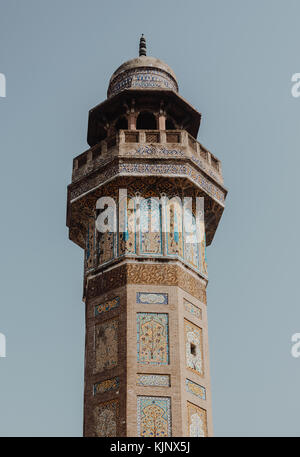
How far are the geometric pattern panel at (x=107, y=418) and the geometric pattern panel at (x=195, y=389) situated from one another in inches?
58.1

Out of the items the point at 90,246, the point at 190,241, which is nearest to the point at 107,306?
the point at 90,246

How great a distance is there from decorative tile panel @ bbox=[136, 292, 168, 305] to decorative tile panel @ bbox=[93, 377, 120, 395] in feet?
5.74

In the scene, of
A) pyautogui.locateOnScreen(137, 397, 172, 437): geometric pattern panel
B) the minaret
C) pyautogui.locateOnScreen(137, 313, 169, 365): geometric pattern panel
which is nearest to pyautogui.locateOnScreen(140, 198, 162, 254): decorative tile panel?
the minaret

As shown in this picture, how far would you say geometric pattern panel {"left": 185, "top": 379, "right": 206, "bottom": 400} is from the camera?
15.0 meters

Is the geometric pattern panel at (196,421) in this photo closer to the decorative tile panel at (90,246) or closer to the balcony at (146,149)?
the decorative tile panel at (90,246)

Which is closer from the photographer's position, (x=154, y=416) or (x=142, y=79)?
(x=154, y=416)

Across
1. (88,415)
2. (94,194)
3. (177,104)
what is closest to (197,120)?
(177,104)

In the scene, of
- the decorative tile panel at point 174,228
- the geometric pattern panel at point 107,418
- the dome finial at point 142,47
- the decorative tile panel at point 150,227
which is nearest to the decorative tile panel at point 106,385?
the geometric pattern panel at point 107,418

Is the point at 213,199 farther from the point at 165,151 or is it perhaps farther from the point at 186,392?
the point at 186,392

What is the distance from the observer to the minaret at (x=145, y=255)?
579 inches

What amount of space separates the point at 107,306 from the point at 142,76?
6492 mm

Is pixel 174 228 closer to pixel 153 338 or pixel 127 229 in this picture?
pixel 127 229

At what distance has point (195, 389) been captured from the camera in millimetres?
15164
